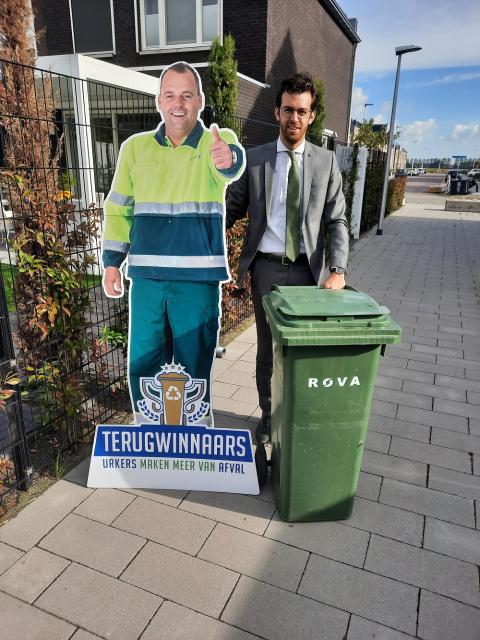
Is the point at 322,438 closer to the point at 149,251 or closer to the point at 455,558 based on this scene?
the point at 455,558

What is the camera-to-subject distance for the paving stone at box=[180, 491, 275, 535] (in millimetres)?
2479

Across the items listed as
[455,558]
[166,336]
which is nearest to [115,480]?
[166,336]

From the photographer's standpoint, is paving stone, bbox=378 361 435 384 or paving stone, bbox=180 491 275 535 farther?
paving stone, bbox=378 361 435 384

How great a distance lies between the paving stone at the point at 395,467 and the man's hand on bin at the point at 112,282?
6.20 feet

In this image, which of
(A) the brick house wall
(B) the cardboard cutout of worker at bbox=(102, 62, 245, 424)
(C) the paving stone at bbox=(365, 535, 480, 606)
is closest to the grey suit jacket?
(B) the cardboard cutout of worker at bbox=(102, 62, 245, 424)

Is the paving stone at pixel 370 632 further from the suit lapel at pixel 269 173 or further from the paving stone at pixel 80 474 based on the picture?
the suit lapel at pixel 269 173

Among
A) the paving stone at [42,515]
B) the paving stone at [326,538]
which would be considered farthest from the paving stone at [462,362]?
the paving stone at [42,515]

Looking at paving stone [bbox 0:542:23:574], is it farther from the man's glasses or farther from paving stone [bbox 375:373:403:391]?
paving stone [bbox 375:373:403:391]

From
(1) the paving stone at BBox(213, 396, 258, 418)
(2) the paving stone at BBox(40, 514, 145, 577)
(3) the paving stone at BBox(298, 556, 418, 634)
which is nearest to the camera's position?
(3) the paving stone at BBox(298, 556, 418, 634)

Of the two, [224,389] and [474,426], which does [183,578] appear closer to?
[224,389]

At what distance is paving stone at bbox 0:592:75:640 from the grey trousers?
169 centimetres

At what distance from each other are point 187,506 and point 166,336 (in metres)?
0.99

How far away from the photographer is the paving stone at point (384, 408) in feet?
11.8

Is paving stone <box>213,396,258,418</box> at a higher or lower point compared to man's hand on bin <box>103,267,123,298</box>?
lower
